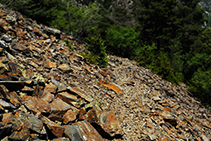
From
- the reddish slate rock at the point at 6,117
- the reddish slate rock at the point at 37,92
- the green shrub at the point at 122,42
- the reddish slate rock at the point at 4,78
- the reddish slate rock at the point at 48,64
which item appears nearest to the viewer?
the reddish slate rock at the point at 6,117

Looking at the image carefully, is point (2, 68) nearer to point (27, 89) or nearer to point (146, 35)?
point (27, 89)

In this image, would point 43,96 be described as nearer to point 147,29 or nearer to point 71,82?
point 71,82

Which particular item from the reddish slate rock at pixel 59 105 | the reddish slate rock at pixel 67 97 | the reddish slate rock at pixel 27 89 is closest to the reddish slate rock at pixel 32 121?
the reddish slate rock at pixel 59 105

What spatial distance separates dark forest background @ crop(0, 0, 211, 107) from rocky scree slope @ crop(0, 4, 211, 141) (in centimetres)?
354

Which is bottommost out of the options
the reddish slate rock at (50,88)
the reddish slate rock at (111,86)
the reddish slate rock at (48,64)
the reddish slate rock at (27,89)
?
the reddish slate rock at (50,88)

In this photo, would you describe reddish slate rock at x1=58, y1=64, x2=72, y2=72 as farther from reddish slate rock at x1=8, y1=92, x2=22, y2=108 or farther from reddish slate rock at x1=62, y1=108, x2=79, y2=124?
reddish slate rock at x1=8, y1=92, x2=22, y2=108

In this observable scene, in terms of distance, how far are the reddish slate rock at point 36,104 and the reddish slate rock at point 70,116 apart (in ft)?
2.29

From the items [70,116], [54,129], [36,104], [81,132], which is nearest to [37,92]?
[36,104]

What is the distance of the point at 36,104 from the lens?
17.8ft

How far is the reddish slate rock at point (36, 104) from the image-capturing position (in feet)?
17.0

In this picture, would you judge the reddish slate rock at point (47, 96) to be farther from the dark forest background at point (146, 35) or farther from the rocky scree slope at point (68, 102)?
the dark forest background at point (146, 35)

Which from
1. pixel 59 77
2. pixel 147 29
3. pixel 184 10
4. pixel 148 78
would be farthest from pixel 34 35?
pixel 184 10

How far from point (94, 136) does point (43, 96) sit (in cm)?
281

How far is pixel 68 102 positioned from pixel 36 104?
1558 mm
